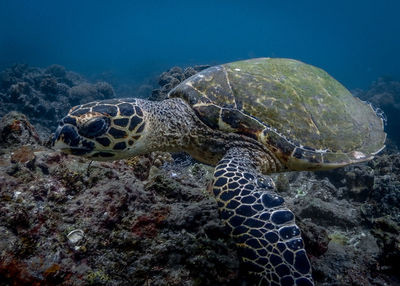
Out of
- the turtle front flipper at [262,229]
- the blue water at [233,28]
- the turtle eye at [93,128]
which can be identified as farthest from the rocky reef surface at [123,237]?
the blue water at [233,28]

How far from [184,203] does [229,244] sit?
0.51 meters

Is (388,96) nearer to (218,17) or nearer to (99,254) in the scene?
(99,254)

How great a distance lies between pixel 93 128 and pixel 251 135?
1893mm

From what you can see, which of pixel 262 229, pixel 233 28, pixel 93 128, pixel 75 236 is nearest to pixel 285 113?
pixel 262 229

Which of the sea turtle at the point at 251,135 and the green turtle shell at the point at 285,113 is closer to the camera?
the sea turtle at the point at 251,135

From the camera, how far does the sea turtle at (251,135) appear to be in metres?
1.95

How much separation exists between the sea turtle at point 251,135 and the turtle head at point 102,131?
1 centimetres

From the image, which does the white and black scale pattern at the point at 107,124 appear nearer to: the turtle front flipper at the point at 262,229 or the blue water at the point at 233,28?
the turtle front flipper at the point at 262,229

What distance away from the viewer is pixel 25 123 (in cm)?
374

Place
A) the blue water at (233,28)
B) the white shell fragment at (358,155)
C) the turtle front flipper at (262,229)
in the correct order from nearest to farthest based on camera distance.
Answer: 1. the turtle front flipper at (262,229)
2. the white shell fragment at (358,155)
3. the blue water at (233,28)

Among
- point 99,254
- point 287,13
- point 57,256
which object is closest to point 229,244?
point 99,254

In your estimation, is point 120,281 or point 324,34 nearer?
point 120,281

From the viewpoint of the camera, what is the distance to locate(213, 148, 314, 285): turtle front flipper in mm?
1794

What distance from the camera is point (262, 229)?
1987 mm
